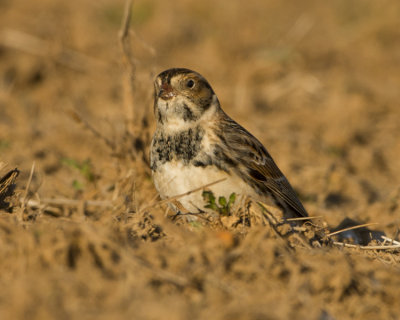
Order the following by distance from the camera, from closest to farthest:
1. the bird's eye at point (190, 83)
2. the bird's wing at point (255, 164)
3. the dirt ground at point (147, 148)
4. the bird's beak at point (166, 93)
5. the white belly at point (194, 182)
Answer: the dirt ground at point (147, 148) → the white belly at point (194, 182) → the bird's wing at point (255, 164) → the bird's beak at point (166, 93) → the bird's eye at point (190, 83)

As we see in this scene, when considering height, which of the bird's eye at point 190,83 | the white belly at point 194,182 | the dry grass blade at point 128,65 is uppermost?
the dry grass blade at point 128,65

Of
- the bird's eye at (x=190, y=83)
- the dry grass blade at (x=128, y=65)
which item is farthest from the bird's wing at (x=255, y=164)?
the dry grass blade at (x=128, y=65)

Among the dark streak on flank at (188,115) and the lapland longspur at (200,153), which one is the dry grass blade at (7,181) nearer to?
the lapland longspur at (200,153)

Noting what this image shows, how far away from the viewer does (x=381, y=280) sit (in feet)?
13.5

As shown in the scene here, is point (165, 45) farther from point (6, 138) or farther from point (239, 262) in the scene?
point (239, 262)

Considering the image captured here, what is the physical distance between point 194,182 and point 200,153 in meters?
0.26

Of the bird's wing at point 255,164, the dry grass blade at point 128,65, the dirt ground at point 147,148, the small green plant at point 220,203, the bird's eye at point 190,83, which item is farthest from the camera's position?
the dry grass blade at point 128,65

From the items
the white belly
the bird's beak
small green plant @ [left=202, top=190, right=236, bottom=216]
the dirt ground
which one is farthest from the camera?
the bird's beak

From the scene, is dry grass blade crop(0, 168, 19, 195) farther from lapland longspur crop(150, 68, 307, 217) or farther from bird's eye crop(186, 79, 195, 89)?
bird's eye crop(186, 79, 195, 89)

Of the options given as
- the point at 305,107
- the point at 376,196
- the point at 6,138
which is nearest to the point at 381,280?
the point at 376,196

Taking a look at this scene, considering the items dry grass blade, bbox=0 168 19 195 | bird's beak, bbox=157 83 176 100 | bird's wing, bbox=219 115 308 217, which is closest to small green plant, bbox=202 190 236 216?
bird's wing, bbox=219 115 308 217

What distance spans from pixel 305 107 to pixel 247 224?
20.2 ft

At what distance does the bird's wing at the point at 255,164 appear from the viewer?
540cm

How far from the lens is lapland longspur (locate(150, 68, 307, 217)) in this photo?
514 centimetres
